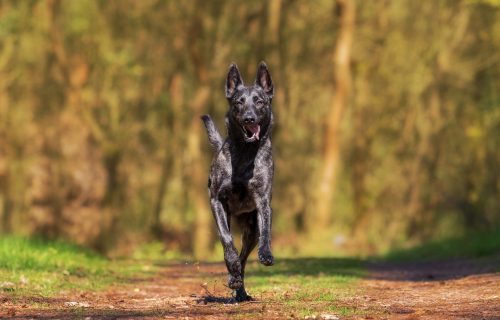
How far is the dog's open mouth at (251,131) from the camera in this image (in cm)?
1118

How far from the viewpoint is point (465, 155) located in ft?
129

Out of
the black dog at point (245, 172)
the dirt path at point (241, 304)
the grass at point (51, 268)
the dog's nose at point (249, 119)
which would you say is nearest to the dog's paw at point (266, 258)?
the black dog at point (245, 172)

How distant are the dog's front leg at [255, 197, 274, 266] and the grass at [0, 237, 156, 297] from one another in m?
2.74

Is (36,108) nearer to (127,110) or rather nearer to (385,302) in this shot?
(127,110)

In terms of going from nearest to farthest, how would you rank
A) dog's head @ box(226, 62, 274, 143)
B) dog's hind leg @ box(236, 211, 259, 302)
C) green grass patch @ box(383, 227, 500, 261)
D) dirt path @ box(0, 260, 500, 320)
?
dirt path @ box(0, 260, 500, 320) < dog's head @ box(226, 62, 274, 143) < dog's hind leg @ box(236, 211, 259, 302) < green grass patch @ box(383, 227, 500, 261)

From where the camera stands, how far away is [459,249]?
24.0 meters

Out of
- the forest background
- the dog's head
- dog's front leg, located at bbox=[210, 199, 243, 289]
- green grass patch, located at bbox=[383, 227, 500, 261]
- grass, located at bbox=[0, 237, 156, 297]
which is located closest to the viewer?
dog's front leg, located at bbox=[210, 199, 243, 289]

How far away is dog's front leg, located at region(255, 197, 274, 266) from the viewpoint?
10508 millimetres

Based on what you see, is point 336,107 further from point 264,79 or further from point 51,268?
point 264,79

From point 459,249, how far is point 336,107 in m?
10.4

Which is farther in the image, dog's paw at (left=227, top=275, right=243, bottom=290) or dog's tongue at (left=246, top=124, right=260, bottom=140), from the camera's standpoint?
dog's tongue at (left=246, top=124, right=260, bottom=140)

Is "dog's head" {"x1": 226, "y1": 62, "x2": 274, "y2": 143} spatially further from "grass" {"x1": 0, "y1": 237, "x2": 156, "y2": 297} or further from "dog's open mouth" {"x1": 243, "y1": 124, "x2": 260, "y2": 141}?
"grass" {"x1": 0, "y1": 237, "x2": 156, "y2": 297}

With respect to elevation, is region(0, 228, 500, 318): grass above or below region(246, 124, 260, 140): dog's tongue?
below

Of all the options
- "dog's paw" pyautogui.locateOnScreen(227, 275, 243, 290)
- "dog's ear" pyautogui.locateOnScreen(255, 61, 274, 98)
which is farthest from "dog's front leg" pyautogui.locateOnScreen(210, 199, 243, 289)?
"dog's ear" pyautogui.locateOnScreen(255, 61, 274, 98)
